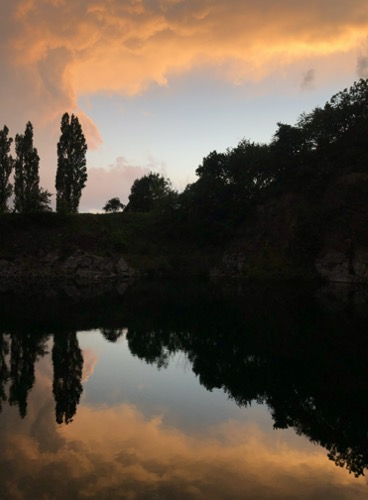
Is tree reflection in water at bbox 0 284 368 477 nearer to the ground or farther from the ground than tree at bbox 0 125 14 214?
nearer to the ground

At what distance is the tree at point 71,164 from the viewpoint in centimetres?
8138

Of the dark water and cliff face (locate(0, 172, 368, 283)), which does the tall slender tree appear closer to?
cliff face (locate(0, 172, 368, 283))

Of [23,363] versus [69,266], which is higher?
[69,266]

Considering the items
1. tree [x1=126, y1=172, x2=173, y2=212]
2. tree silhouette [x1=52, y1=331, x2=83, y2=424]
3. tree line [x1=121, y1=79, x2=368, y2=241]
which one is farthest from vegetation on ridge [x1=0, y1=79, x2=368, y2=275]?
tree silhouette [x1=52, y1=331, x2=83, y2=424]

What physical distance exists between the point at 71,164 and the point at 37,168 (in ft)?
23.1

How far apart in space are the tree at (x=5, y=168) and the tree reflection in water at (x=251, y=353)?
5086cm

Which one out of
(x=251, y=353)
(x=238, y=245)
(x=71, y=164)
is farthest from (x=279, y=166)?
(x=251, y=353)

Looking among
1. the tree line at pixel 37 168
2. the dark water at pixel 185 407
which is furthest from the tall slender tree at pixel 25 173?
the dark water at pixel 185 407

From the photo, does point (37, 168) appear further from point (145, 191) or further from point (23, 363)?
point (23, 363)

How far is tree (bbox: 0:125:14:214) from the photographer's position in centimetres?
8131

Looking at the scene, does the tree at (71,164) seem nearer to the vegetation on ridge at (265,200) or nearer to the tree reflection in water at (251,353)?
the vegetation on ridge at (265,200)

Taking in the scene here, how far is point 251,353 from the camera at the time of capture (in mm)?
21391

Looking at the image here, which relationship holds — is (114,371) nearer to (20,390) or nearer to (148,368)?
(148,368)

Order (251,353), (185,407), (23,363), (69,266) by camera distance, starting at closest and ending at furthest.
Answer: (185,407), (23,363), (251,353), (69,266)
